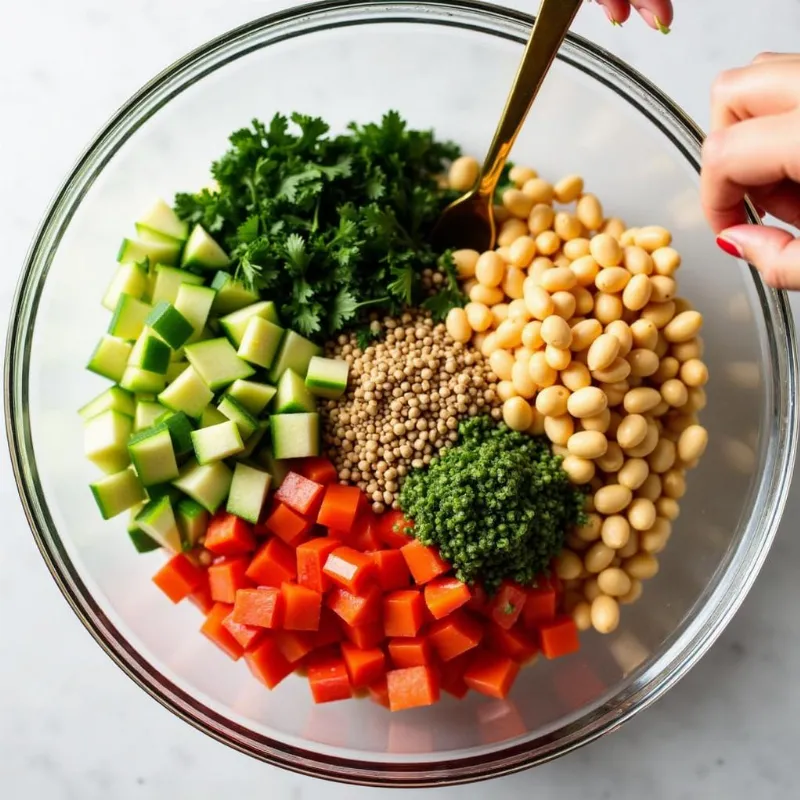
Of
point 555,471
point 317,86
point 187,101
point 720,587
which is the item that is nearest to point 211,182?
point 187,101

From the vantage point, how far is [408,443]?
5.97 ft

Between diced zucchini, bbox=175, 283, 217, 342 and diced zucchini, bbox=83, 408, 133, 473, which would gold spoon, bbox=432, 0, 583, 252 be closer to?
diced zucchini, bbox=175, 283, 217, 342

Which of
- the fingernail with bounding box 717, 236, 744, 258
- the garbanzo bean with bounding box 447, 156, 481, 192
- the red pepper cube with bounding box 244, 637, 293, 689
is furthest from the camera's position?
the garbanzo bean with bounding box 447, 156, 481, 192

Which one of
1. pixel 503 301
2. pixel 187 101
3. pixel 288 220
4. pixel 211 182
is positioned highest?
pixel 187 101

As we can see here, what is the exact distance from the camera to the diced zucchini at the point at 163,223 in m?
1.92

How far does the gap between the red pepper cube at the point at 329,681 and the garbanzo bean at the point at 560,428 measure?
72cm

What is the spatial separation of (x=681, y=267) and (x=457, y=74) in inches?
31.0

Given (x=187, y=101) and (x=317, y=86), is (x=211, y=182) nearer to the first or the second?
(x=187, y=101)

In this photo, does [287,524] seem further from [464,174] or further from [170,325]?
[464,174]

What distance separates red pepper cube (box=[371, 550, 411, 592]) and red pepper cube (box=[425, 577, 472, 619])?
7 centimetres

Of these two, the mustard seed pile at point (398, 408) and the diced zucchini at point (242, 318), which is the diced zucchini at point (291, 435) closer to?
the mustard seed pile at point (398, 408)

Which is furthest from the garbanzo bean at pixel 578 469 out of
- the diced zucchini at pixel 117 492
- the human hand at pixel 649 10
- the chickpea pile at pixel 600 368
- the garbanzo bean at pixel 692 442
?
the diced zucchini at pixel 117 492

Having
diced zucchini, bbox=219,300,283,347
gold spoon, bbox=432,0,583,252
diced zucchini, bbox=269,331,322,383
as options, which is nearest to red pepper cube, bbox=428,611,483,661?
diced zucchini, bbox=269,331,322,383

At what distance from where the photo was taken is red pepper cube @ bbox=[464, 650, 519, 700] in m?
1.80
